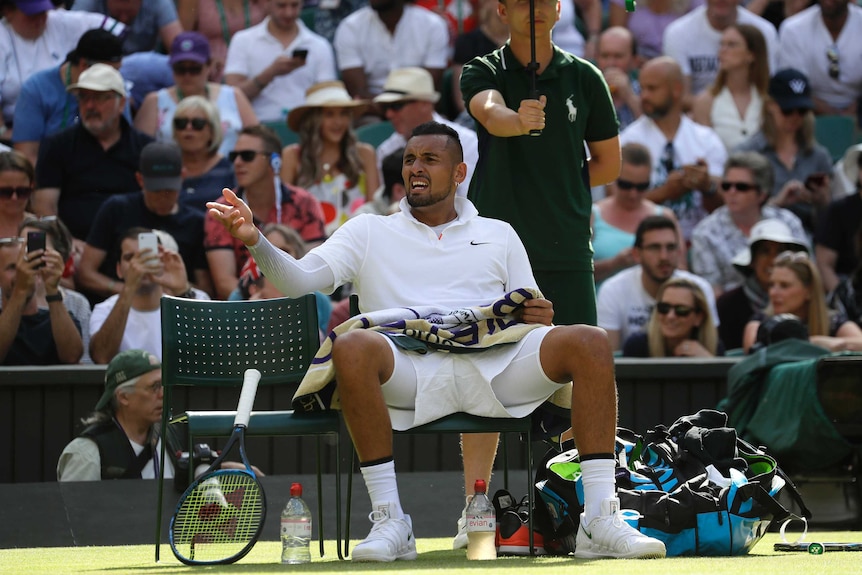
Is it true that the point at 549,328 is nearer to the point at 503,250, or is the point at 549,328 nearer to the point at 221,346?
the point at 503,250

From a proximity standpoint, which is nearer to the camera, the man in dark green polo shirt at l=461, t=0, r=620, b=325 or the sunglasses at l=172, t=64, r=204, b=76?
the man in dark green polo shirt at l=461, t=0, r=620, b=325

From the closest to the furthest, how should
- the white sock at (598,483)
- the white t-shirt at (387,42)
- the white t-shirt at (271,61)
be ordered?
the white sock at (598,483) → the white t-shirt at (271,61) → the white t-shirt at (387,42)

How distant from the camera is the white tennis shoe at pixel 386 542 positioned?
4703 millimetres

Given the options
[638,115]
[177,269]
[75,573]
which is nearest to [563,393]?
[75,573]

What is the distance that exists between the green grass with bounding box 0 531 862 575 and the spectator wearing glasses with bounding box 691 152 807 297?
4.08 m

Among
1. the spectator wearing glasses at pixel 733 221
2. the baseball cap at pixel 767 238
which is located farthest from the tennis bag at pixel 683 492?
the spectator wearing glasses at pixel 733 221

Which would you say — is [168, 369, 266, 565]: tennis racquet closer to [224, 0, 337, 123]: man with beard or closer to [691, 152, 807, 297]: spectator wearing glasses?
[691, 152, 807, 297]: spectator wearing glasses

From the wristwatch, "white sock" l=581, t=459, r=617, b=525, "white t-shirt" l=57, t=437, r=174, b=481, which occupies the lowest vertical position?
"white t-shirt" l=57, t=437, r=174, b=481

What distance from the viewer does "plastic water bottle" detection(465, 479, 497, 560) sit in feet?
16.8

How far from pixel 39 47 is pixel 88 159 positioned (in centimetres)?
144

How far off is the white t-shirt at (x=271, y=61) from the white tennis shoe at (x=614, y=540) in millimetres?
6746

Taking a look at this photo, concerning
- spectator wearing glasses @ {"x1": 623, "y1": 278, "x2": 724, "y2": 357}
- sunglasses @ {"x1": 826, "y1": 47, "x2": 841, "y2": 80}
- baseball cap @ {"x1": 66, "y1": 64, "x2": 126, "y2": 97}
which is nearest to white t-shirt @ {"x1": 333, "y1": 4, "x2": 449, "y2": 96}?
baseball cap @ {"x1": 66, "y1": 64, "x2": 126, "y2": 97}

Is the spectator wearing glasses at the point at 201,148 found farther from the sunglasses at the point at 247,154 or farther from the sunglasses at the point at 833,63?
the sunglasses at the point at 833,63

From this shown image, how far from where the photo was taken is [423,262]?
532cm
